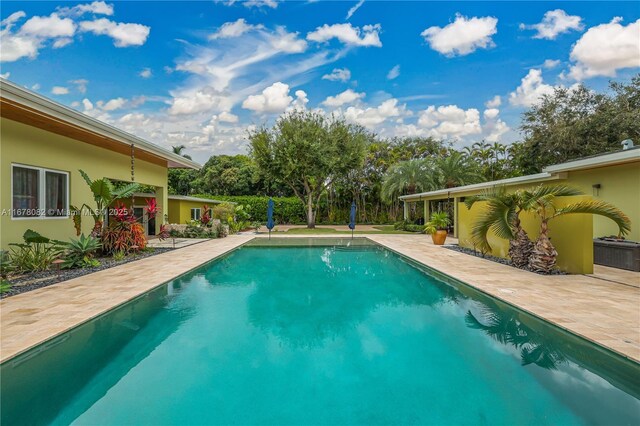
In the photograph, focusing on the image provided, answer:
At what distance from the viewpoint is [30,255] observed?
27.2 feet

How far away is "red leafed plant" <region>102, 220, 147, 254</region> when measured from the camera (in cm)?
1077

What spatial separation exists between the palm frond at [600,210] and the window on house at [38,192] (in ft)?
42.5

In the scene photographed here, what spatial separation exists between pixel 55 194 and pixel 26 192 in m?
1.06

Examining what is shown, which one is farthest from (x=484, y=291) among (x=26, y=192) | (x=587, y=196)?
(x=26, y=192)

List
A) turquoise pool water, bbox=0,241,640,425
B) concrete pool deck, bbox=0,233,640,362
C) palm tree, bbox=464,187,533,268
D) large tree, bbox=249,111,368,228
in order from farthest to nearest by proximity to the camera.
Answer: large tree, bbox=249,111,368,228
palm tree, bbox=464,187,533,268
concrete pool deck, bbox=0,233,640,362
turquoise pool water, bbox=0,241,640,425

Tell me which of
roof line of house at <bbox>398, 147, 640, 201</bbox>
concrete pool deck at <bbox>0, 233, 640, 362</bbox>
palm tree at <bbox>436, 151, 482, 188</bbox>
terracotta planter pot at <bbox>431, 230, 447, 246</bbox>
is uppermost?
palm tree at <bbox>436, 151, 482, 188</bbox>

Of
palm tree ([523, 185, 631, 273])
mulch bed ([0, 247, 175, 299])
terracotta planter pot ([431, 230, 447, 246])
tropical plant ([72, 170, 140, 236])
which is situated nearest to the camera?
mulch bed ([0, 247, 175, 299])

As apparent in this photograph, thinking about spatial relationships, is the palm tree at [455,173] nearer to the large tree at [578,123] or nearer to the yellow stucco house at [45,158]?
the large tree at [578,123]

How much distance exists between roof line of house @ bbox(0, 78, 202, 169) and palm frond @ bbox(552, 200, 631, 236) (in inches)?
446

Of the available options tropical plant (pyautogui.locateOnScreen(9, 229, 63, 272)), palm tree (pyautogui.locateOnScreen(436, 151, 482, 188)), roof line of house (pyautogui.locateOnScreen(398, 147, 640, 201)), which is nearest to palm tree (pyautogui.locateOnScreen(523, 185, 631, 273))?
roof line of house (pyautogui.locateOnScreen(398, 147, 640, 201))

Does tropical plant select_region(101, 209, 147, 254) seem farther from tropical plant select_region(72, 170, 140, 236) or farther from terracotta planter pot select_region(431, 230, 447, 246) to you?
terracotta planter pot select_region(431, 230, 447, 246)

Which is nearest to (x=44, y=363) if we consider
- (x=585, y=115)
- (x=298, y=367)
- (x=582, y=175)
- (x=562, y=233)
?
(x=298, y=367)

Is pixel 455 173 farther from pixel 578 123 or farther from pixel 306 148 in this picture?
pixel 306 148

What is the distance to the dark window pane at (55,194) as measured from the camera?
9562mm
